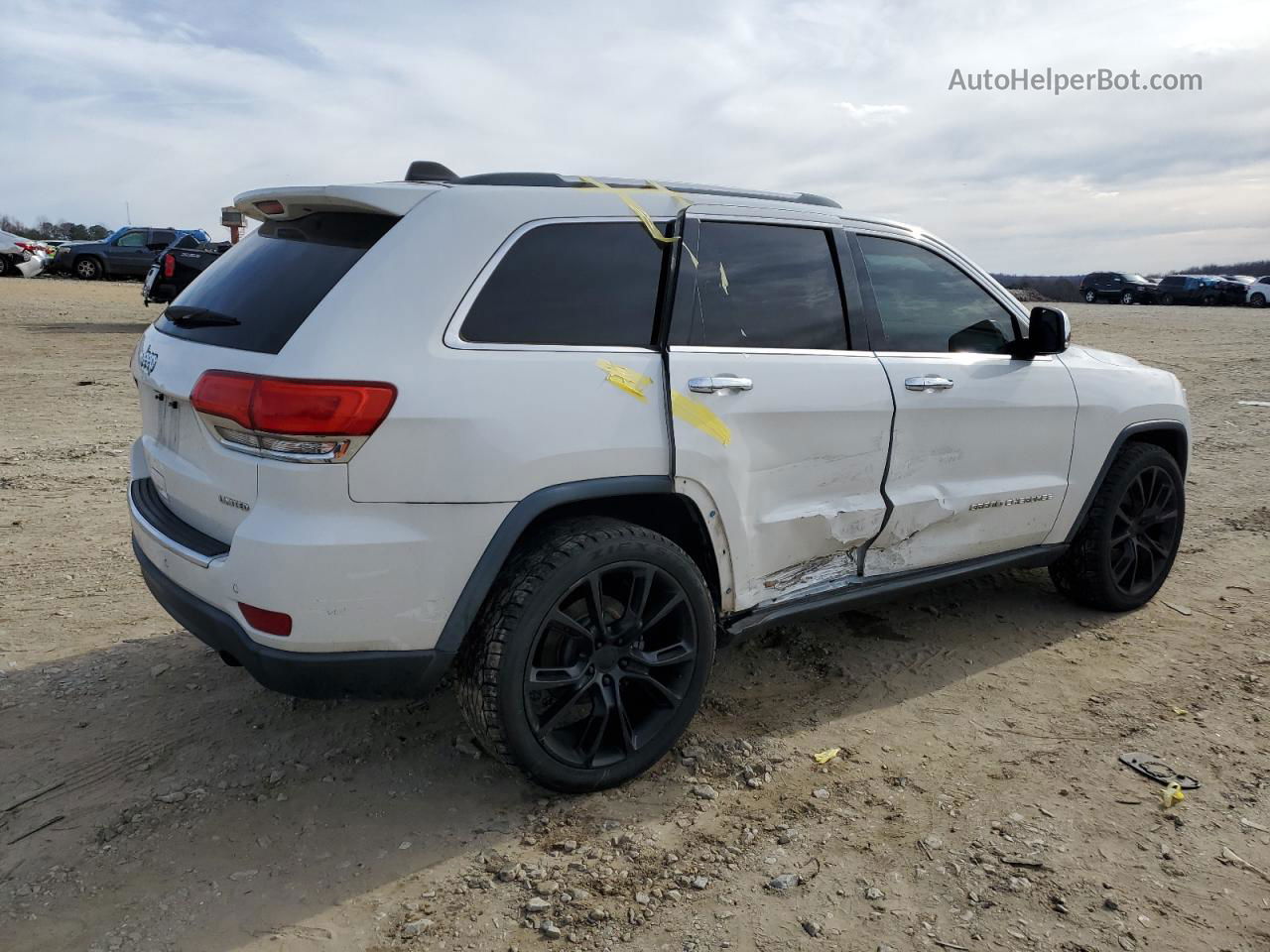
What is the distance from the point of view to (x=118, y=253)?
95.9 ft

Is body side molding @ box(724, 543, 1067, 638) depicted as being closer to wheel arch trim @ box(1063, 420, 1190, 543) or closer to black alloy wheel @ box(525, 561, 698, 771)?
wheel arch trim @ box(1063, 420, 1190, 543)

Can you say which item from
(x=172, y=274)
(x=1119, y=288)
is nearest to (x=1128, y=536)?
(x=172, y=274)

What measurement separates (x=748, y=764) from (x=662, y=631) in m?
0.56

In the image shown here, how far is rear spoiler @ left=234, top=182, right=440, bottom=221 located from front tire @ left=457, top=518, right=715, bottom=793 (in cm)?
106

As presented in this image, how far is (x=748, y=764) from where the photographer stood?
346 cm

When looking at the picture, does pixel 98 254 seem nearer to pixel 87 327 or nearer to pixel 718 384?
pixel 87 327

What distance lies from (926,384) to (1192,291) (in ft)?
151

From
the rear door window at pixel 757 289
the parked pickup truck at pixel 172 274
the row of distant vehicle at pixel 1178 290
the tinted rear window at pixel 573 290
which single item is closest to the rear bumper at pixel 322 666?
the tinted rear window at pixel 573 290

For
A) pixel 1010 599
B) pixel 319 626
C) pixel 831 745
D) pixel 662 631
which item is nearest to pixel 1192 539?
pixel 1010 599

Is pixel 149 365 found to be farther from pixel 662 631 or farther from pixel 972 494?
pixel 972 494

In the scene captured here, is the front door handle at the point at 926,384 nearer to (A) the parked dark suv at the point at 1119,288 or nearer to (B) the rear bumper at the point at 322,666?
(B) the rear bumper at the point at 322,666

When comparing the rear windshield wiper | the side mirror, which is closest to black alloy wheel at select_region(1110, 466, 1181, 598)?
the side mirror

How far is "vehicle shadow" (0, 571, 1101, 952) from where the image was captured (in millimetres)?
2729

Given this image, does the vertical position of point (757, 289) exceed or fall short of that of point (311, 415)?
it exceeds it
